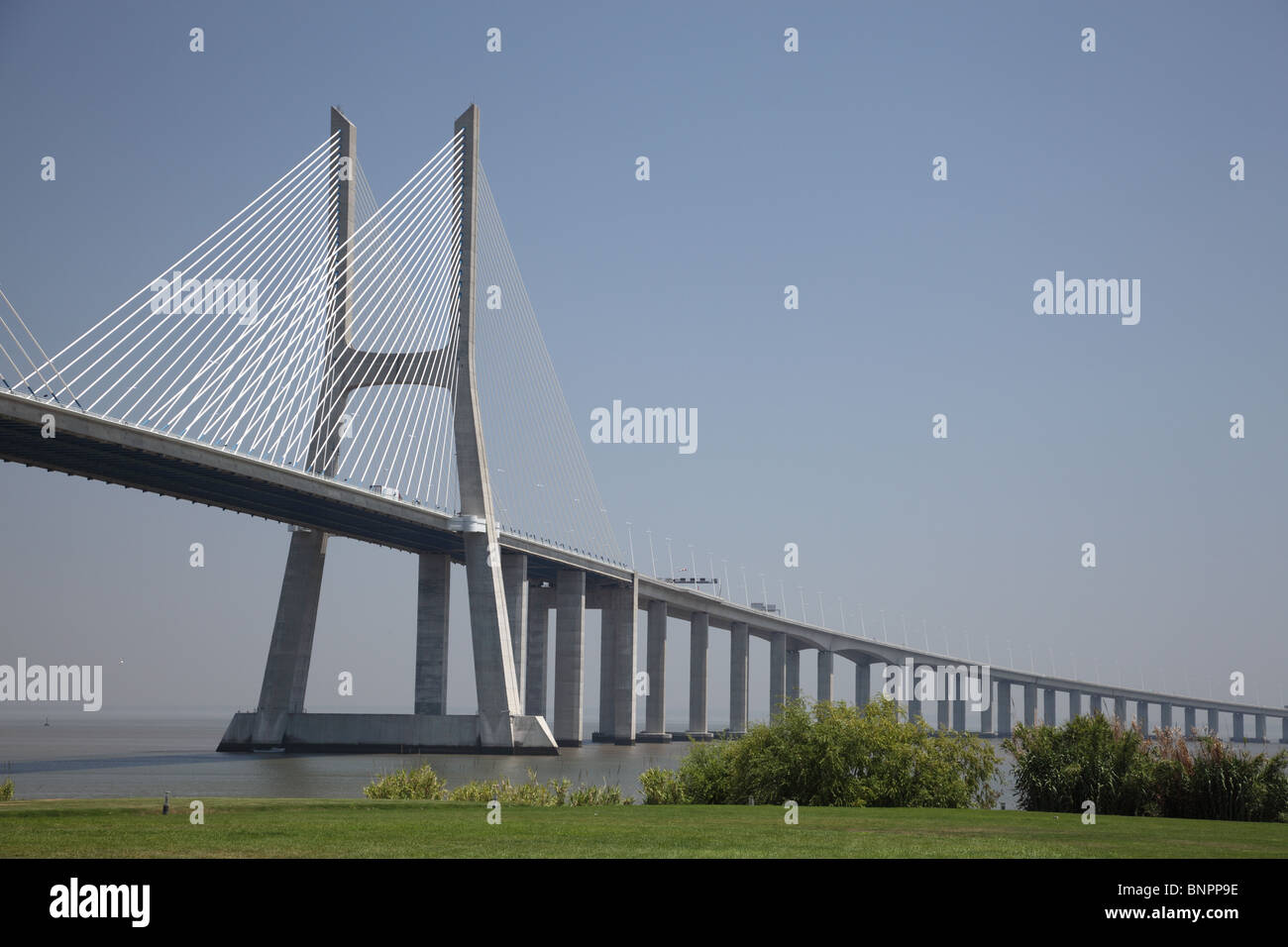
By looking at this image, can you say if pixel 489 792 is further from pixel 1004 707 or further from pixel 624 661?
pixel 1004 707

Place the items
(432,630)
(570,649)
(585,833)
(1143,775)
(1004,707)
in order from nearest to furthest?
(585,833), (1143,775), (432,630), (570,649), (1004,707)

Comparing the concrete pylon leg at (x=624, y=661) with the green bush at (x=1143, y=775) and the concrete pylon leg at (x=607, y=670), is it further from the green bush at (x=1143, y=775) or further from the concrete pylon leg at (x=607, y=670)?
the green bush at (x=1143, y=775)

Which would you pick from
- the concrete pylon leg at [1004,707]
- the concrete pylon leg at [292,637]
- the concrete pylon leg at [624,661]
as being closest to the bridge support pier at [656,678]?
the concrete pylon leg at [624,661]

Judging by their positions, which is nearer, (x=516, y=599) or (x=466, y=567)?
(x=466, y=567)

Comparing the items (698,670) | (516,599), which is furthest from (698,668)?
(516,599)

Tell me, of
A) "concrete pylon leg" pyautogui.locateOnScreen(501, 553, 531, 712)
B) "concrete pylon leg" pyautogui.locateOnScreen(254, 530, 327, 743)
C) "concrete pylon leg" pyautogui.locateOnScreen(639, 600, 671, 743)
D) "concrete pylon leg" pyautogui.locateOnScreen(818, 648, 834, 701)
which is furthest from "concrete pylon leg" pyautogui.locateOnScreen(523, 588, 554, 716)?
"concrete pylon leg" pyautogui.locateOnScreen(818, 648, 834, 701)
